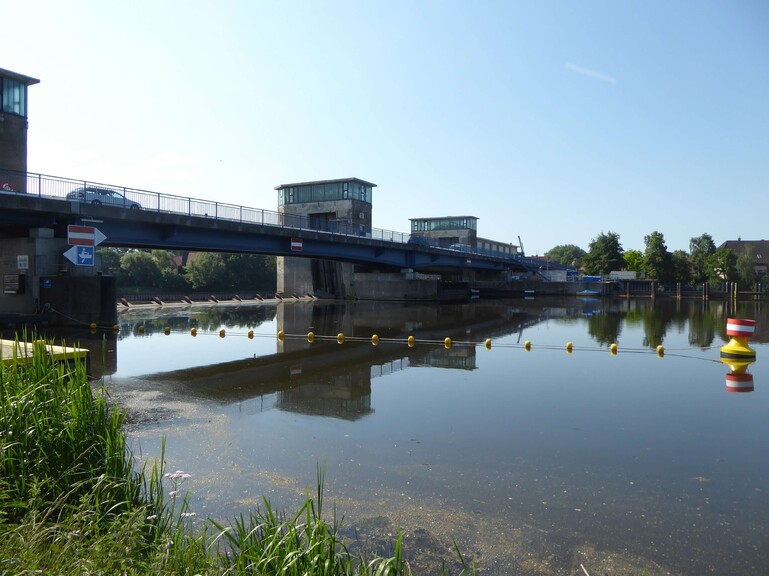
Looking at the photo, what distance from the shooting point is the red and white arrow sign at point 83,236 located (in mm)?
23328

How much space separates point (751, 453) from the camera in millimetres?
7398

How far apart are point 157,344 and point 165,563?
54.7ft

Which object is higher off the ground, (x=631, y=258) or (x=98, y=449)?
(x=631, y=258)

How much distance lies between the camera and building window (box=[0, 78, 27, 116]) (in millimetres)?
33000

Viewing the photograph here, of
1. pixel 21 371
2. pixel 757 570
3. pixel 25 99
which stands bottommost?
pixel 757 570

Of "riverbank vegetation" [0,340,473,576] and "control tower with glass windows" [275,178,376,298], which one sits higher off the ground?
"control tower with glass windows" [275,178,376,298]

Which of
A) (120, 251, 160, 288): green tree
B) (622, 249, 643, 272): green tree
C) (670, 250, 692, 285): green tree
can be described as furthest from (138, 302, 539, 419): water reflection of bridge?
(622, 249, 643, 272): green tree

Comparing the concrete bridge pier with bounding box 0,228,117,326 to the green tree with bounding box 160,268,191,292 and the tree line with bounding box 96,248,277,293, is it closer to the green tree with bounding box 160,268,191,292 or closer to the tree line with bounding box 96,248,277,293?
the tree line with bounding box 96,248,277,293

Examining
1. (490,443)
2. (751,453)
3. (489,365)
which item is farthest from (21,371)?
(489,365)

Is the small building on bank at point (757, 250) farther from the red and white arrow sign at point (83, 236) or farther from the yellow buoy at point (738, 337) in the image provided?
the red and white arrow sign at point (83, 236)

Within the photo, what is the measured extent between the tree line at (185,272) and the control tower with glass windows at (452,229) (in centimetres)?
2772

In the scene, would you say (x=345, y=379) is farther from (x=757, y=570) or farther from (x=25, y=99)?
(x=25, y=99)

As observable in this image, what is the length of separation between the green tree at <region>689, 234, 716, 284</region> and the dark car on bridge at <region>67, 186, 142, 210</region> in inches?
3534

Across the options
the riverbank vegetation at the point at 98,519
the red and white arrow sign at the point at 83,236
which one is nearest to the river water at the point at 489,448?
the riverbank vegetation at the point at 98,519
